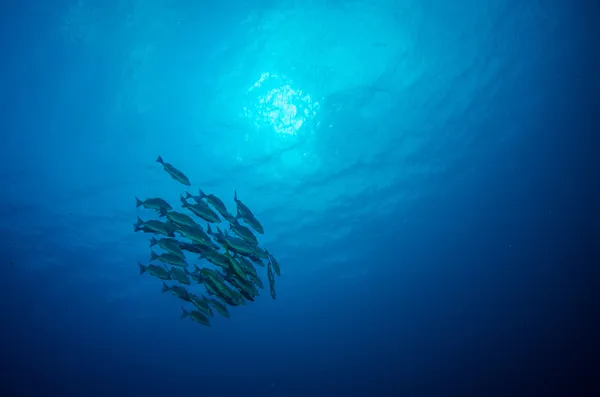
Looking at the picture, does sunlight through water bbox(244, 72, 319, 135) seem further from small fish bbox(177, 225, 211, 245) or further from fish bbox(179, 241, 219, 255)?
fish bbox(179, 241, 219, 255)

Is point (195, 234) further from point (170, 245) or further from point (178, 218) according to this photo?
point (170, 245)

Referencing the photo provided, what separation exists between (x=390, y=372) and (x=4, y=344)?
44229mm

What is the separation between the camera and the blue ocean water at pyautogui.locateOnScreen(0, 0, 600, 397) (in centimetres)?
1064

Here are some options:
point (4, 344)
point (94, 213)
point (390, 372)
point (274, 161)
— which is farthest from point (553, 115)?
point (4, 344)

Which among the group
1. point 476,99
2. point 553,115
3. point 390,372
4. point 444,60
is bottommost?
point 390,372

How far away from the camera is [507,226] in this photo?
28.3 m

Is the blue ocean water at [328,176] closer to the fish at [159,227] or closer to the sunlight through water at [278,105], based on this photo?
the sunlight through water at [278,105]

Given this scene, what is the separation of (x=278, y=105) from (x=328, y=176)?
628 centimetres

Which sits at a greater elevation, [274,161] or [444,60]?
[444,60]

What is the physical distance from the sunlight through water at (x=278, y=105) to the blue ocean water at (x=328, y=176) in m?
0.08

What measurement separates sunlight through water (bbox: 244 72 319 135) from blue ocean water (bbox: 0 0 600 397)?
0.08 m

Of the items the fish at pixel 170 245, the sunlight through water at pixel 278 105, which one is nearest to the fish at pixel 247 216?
the fish at pixel 170 245

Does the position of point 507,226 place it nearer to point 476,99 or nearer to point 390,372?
point 476,99

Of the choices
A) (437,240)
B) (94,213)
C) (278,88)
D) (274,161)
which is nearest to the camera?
(278,88)
